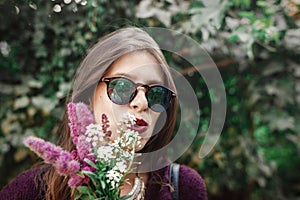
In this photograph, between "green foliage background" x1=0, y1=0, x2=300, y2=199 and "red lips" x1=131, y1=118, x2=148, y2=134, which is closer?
"red lips" x1=131, y1=118, x2=148, y2=134

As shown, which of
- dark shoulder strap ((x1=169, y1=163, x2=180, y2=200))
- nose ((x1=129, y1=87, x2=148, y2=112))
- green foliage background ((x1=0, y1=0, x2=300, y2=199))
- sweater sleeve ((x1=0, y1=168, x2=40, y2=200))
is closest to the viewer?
nose ((x1=129, y1=87, x2=148, y2=112))

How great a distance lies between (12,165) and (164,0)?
900 mm

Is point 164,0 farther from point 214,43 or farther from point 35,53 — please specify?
point 35,53

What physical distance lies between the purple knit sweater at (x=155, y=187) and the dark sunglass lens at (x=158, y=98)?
0.83 ft

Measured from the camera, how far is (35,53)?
1.87 meters

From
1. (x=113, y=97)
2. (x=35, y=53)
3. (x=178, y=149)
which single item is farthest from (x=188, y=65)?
(x=113, y=97)

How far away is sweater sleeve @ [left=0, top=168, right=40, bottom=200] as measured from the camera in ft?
4.02

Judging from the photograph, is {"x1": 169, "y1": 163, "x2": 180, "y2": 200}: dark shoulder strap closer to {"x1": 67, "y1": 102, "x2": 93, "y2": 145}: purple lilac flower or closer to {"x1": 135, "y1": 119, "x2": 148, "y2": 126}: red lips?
{"x1": 135, "y1": 119, "x2": 148, "y2": 126}: red lips

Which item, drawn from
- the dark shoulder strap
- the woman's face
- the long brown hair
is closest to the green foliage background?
the long brown hair

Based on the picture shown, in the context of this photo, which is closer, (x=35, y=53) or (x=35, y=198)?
(x=35, y=198)

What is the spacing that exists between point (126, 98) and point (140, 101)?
0.03 m

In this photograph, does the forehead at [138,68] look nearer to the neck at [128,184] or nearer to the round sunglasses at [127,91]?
the round sunglasses at [127,91]

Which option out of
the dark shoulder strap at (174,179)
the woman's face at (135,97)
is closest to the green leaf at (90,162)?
the woman's face at (135,97)

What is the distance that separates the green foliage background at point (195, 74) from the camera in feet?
5.66
